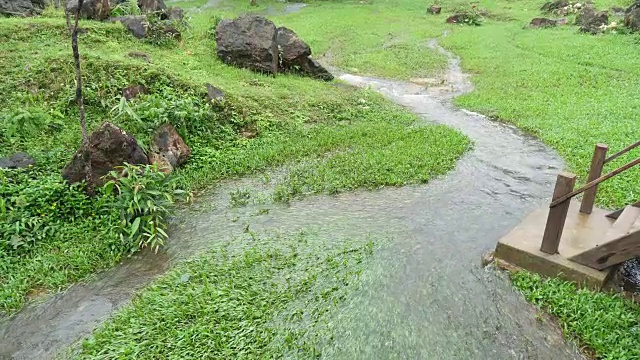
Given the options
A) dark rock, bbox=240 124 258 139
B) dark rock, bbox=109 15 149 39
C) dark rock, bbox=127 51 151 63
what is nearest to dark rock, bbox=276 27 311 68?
dark rock, bbox=109 15 149 39

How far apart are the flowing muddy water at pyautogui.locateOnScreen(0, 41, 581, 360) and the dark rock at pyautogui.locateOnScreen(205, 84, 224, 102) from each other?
321 centimetres

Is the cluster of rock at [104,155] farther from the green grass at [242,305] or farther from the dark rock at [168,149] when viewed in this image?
the green grass at [242,305]

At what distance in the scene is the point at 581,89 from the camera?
15938 mm

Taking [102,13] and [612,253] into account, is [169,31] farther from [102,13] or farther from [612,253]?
[612,253]

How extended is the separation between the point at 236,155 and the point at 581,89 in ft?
40.7

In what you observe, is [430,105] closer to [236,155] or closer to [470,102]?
[470,102]

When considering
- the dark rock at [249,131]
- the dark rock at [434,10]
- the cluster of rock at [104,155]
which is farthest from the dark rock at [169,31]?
the dark rock at [434,10]

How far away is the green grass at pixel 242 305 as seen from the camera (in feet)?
17.3

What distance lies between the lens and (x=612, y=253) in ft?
18.7

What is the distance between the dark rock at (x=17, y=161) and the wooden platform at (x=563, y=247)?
8278 mm

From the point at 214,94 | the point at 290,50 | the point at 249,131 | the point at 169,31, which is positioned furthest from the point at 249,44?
the point at 249,131

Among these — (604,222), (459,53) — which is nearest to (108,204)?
(604,222)

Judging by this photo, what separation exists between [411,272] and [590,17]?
25.9m

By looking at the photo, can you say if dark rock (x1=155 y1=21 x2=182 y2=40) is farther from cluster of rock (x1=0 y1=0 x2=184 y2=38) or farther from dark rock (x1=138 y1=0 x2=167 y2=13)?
dark rock (x1=138 y1=0 x2=167 y2=13)
